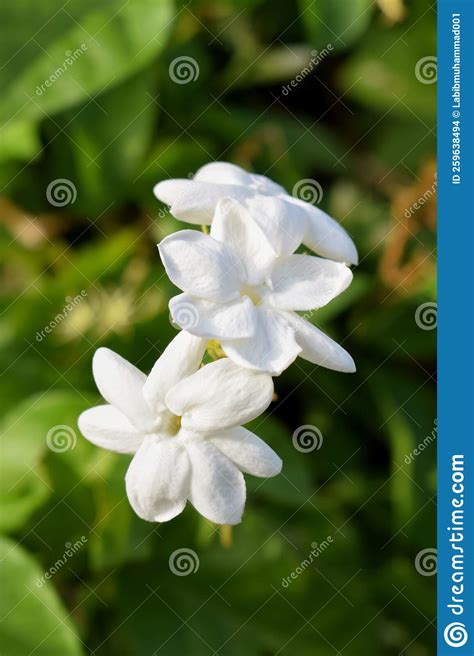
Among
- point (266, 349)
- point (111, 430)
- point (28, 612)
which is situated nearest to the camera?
point (266, 349)

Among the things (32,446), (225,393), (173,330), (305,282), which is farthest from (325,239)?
(32,446)

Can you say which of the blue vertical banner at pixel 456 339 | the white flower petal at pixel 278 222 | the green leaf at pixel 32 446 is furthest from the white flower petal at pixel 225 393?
the green leaf at pixel 32 446

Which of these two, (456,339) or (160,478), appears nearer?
(160,478)

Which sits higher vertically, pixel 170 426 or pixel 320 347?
pixel 320 347

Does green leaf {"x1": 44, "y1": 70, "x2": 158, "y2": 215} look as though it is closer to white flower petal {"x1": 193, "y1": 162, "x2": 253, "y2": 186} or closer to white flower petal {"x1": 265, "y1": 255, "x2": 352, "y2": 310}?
white flower petal {"x1": 193, "y1": 162, "x2": 253, "y2": 186}

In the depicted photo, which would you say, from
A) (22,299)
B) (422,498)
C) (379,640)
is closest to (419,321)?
(422,498)

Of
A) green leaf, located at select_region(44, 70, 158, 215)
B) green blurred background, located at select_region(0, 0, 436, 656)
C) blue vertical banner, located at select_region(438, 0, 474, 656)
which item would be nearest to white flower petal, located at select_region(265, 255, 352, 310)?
blue vertical banner, located at select_region(438, 0, 474, 656)

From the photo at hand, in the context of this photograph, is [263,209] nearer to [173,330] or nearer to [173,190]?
[173,190]
